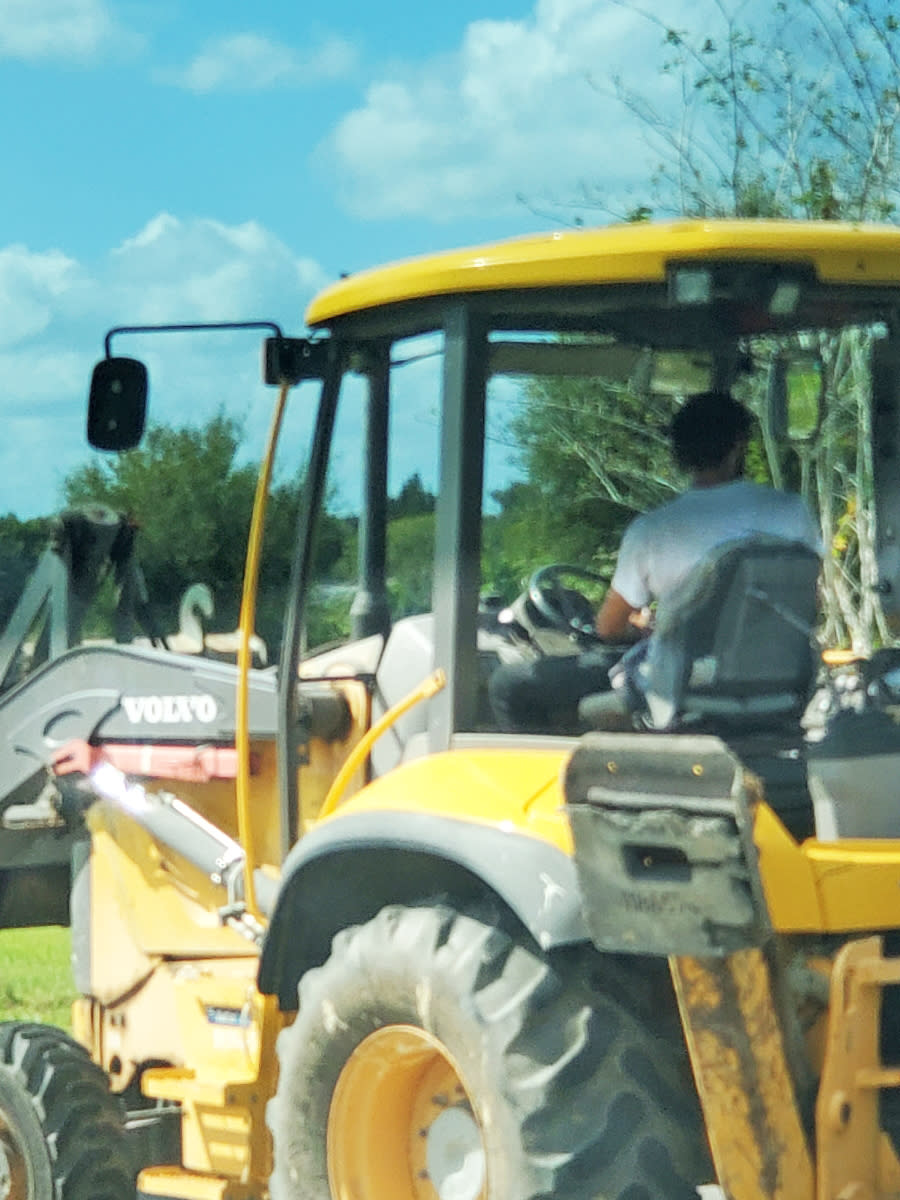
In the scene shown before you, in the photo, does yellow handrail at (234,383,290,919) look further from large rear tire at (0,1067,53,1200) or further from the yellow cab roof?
large rear tire at (0,1067,53,1200)

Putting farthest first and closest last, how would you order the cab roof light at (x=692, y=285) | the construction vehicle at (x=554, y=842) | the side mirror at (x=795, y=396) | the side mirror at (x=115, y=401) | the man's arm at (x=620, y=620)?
the side mirror at (x=115, y=401)
the side mirror at (x=795, y=396)
the man's arm at (x=620, y=620)
the cab roof light at (x=692, y=285)
the construction vehicle at (x=554, y=842)

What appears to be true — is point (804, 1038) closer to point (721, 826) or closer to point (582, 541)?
point (721, 826)

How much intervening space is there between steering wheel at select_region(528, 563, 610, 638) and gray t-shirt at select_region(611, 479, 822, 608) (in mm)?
358

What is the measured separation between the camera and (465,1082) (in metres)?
4.00

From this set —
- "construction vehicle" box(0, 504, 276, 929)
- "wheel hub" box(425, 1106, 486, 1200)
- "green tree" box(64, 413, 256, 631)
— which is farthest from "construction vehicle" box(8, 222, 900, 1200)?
"green tree" box(64, 413, 256, 631)

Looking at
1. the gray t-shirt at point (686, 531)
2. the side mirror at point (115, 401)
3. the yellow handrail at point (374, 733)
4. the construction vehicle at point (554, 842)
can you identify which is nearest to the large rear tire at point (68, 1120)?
the construction vehicle at point (554, 842)

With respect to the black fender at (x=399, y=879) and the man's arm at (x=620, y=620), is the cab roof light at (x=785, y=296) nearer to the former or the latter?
the man's arm at (x=620, y=620)

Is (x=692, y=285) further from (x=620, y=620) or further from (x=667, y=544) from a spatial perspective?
(x=620, y=620)

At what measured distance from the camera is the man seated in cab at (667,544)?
4.25 meters

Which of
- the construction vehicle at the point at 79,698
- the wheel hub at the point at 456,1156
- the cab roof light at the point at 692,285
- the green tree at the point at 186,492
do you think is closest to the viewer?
the cab roof light at the point at 692,285

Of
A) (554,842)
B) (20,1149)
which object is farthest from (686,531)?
(20,1149)

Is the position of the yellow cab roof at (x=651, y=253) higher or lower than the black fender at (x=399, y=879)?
higher

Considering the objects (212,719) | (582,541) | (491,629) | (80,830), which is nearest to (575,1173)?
(491,629)

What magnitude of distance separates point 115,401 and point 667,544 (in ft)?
5.20
